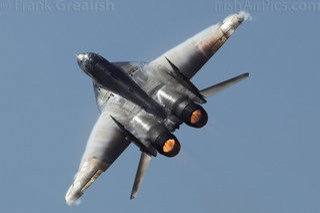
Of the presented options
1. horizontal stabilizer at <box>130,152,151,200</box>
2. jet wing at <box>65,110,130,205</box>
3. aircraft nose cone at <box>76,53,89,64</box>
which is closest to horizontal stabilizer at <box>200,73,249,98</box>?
horizontal stabilizer at <box>130,152,151,200</box>

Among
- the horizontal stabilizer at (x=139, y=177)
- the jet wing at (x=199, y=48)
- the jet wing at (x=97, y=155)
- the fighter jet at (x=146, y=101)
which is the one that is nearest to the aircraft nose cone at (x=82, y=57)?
the fighter jet at (x=146, y=101)

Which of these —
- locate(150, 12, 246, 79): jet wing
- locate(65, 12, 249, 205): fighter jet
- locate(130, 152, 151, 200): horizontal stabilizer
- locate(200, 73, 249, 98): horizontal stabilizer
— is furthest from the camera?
locate(150, 12, 246, 79): jet wing

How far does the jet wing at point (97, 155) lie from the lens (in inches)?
2721

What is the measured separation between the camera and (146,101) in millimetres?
68750

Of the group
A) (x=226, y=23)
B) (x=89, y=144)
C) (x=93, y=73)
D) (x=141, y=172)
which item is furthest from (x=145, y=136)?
(x=226, y=23)

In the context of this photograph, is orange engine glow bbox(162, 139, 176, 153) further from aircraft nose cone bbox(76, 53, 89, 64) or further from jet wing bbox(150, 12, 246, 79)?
aircraft nose cone bbox(76, 53, 89, 64)

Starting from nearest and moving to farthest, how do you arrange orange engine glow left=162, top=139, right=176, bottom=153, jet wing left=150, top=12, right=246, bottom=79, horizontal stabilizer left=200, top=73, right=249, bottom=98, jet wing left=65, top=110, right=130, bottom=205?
1. orange engine glow left=162, top=139, right=176, bottom=153
2. horizontal stabilizer left=200, top=73, right=249, bottom=98
3. jet wing left=65, top=110, right=130, bottom=205
4. jet wing left=150, top=12, right=246, bottom=79

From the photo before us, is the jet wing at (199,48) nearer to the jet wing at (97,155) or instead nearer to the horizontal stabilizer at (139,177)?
the jet wing at (97,155)

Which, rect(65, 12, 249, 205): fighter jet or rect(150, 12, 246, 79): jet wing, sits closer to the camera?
rect(65, 12, 249, 205): fighter jet

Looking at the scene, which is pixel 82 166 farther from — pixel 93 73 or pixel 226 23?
pixel 226 23

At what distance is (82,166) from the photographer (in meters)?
69.9

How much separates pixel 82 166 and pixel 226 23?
20.6 m

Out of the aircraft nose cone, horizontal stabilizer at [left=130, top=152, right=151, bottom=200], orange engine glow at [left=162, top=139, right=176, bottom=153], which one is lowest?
horizontal stabilizer at [left=130, top=152, right=151, bottom=200]

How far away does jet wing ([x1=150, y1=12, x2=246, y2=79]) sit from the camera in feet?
246
